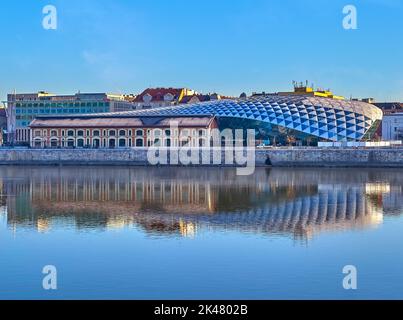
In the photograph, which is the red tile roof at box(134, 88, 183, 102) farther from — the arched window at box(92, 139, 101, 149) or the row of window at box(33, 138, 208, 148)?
the arched window at box(92, 139, 101, 149)

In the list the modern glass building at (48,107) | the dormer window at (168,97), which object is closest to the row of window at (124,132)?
the modern glass building at (48,107)

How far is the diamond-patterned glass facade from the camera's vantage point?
211ft

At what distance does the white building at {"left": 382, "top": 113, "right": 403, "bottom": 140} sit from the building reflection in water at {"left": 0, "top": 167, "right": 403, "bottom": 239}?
30.2m

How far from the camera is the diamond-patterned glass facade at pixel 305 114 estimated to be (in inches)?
2530

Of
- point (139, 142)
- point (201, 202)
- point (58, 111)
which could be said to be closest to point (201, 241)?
point (201, 202)

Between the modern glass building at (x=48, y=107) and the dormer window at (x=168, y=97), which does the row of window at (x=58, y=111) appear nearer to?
the modern glass building at (x=48, y=107)

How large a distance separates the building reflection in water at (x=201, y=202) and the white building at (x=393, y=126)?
3017 centimetres

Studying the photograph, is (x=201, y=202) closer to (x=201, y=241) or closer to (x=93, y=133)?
(x=201, y=241)

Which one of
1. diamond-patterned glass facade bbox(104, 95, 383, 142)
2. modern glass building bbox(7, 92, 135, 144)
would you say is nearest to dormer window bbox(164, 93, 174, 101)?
modern glass building bbox(7, 92, 135, 144)

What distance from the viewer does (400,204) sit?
1143 inches

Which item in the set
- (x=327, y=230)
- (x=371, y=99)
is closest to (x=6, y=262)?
(x=327, y=230)

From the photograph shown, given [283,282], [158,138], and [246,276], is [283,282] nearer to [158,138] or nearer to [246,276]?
[246,276]

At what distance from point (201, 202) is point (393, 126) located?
49473 mm

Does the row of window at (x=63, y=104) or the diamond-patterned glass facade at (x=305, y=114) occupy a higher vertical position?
the row of window at (x=63, y=104)
